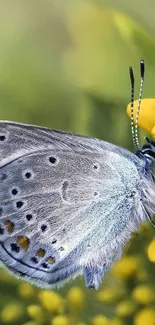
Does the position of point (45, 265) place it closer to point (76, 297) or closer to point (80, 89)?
point (76, 297)

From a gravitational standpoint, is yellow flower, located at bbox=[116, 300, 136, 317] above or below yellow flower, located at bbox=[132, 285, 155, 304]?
below

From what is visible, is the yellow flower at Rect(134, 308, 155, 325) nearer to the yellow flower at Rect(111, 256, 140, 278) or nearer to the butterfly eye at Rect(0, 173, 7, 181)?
the yellow flower at Rect(111, 256, 140, 278)

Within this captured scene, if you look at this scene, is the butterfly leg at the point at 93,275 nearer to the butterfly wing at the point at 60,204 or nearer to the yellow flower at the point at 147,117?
the butterfly wing at the point at 60,204

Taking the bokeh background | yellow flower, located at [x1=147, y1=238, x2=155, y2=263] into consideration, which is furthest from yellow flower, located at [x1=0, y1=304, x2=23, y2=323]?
yellow flower, located at [x1=147, y1=238, x2=155, y2=263]

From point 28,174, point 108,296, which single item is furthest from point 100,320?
point 28,174

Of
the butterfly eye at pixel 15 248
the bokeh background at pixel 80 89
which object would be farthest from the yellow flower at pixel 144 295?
the butterfly eye at pixel 15 248

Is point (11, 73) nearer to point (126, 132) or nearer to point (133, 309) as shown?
point (126, 132)

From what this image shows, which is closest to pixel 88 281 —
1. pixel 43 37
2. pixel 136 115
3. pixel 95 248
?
pixel 95 248

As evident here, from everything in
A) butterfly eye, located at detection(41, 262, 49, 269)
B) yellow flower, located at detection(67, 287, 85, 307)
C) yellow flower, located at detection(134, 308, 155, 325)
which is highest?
yellow flower, located at detection(134, 308, 155, 325)
